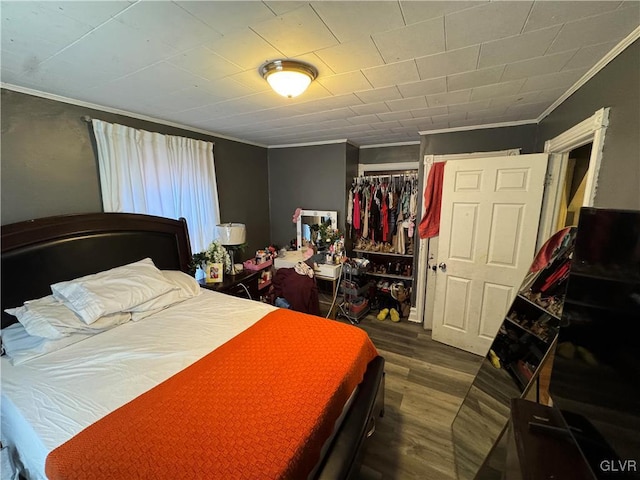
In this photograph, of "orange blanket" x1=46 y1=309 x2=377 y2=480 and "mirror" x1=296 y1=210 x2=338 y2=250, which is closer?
"orange blanket" x1=46 y1=309 x2=377 y2=480

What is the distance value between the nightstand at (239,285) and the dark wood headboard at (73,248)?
0.50m

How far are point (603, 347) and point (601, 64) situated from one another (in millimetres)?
1531

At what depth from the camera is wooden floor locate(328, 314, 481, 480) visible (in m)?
1.53

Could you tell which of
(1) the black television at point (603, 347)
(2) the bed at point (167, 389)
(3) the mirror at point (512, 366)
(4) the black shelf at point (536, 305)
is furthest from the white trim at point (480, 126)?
(2) the bed at point (167, 389)

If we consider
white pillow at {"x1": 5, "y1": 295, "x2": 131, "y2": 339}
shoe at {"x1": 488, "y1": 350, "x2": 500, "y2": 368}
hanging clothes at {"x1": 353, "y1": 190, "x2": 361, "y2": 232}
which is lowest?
shoe at {"x1": 488, "y1": 350, "x2": 500, "y2": 368}

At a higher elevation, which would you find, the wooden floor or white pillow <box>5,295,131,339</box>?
white pillow <box>5,295,131,339</box>

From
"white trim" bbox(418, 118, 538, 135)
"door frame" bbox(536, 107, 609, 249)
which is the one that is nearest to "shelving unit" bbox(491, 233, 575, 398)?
"door frame" bbox(536, 107, 609, 249)

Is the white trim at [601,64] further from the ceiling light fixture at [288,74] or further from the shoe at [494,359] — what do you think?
the shoe at [494,359]

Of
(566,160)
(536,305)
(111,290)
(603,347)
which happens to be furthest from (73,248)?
(566,160)

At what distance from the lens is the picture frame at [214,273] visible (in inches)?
102

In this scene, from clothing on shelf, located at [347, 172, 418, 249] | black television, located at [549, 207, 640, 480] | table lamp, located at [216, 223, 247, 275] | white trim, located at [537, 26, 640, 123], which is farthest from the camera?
clothing on shelf, located at [347, 172, 418, 249]

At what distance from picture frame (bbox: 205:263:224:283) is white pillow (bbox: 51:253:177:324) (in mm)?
521

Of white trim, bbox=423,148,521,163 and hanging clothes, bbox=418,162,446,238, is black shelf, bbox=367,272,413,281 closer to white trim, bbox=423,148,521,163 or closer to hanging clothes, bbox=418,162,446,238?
hanging clothes, bbox=418,162,446,238

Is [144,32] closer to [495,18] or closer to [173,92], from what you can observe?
[173,92]
